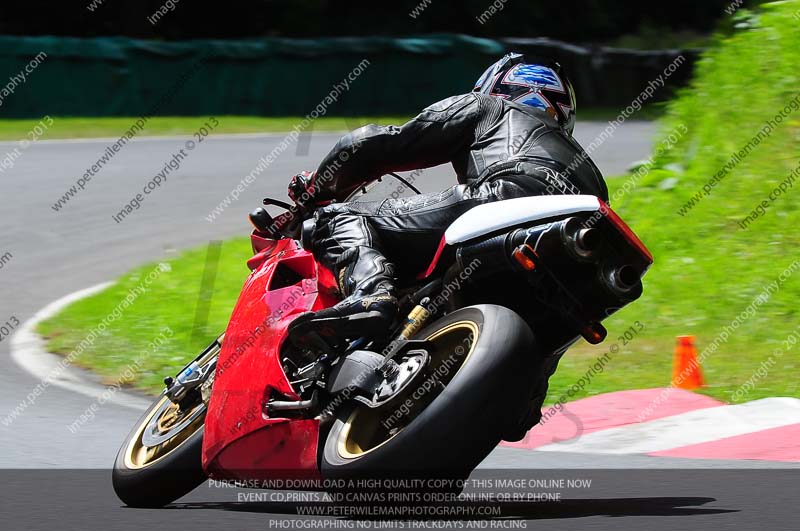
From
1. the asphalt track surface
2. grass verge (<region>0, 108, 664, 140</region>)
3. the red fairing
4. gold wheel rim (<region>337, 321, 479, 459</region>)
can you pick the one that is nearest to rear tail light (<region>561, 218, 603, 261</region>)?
gold wheel rim (<region>337, 321, 479, 459</region>)

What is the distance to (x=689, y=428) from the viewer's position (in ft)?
23.5

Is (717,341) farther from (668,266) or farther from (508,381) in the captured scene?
(508,381)

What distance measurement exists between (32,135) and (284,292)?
1722 centimetres

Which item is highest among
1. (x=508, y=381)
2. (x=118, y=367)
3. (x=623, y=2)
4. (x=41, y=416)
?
(x=508, y=381)

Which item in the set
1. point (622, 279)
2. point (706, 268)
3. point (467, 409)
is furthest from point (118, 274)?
point (467, 409)

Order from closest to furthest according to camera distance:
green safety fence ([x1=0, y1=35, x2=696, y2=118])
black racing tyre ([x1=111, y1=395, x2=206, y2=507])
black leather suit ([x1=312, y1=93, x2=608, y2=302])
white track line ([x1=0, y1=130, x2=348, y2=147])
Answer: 1. black leather suit ([x1=312, y1=93, x2=608, y2=302])
2. black racing tyre ([x1=111, y1=395, x2=206, y2=507])
3. white track line ([x1=0, y1=130, x2=348, y2=147])
4. green safety fence ([x1=0, y1=35, x2=696, y2=118])

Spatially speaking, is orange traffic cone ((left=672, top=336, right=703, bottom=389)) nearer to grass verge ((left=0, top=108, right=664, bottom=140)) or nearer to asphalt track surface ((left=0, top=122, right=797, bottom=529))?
asphalt track surface ((left=0, top=122, right=797, bottom=529))

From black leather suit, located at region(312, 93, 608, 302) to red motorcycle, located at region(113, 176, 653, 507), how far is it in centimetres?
14

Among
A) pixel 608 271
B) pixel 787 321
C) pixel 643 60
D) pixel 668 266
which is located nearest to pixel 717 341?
pixel 787 321

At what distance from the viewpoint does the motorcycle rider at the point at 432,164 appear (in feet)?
17.1

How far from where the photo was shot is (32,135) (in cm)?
2180

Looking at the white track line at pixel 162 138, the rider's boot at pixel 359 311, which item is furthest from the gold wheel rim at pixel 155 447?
the white track line at pixel 162 138

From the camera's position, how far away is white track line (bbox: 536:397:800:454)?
689 cm

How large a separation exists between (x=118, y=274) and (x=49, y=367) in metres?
3.55
